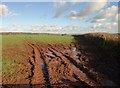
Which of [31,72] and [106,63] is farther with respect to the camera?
[106,63]

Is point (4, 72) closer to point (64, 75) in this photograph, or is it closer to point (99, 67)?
point (64, 75)

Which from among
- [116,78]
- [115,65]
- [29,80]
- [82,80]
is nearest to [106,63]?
[115,65]

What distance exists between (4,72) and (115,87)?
5682 mm

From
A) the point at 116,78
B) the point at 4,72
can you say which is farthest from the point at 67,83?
the point at 4,72

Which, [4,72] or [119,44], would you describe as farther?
[119,44]

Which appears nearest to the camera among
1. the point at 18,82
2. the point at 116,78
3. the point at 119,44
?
the point at 18,82

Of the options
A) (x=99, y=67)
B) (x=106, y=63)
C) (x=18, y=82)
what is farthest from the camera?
(x=106, y=63)

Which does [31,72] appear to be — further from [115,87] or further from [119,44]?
[119,44]

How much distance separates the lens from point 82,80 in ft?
34.6

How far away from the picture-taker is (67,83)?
1006 centimetres

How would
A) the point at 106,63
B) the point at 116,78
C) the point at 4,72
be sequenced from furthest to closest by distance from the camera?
the point at 106,63 → the point at 4,72 → the point at 116,78

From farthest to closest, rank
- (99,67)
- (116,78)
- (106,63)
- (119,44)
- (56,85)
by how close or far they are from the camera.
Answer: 1. (119,44)
2. (106,63)
3. (99,67)
4. (116,78)
5. (56,85)

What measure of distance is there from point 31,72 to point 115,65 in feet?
17.9

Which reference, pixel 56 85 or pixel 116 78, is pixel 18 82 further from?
pixel 116 78
